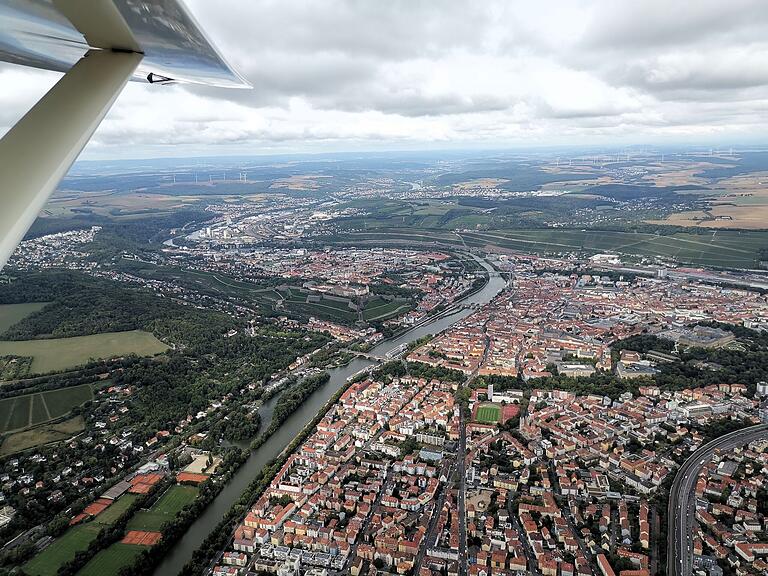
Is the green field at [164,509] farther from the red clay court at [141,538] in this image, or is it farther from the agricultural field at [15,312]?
the agricultural field at [15,312]

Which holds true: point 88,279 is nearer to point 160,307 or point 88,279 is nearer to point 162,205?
point 160,307

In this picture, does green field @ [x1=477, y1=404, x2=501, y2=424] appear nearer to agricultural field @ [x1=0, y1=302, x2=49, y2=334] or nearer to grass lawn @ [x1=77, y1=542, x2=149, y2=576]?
grass lawn @ [x1=77, y1=542, x2=149, y2=576]

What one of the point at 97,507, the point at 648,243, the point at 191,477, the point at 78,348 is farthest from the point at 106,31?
Answer: the point at 648,243

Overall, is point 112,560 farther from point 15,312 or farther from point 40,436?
point 15,312

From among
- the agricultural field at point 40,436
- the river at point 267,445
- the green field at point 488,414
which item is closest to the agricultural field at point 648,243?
the river at point 267,445

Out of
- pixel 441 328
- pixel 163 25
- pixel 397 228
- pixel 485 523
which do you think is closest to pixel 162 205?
pixel 397 228

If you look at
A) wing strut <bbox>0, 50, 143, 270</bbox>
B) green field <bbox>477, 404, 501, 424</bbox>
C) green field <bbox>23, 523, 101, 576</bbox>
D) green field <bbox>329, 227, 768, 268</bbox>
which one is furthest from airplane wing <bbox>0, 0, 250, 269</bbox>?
green field <bbox>329, 227, 768, 268</bbox>
